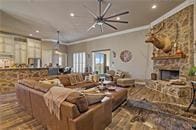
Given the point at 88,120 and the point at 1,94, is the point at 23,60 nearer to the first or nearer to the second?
the point at 1,94

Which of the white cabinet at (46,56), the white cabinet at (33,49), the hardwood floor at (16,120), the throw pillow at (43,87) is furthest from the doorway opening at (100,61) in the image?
the throw pillow at (43,87)

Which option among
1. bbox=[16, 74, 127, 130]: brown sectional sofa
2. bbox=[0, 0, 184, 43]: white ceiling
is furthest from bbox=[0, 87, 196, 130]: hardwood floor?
bbox=[0, 0, 184, 43]: white ceiling

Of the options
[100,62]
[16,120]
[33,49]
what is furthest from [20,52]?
[16,120]

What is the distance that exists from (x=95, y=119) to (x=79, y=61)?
10.2 metres

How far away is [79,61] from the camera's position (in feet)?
40.2

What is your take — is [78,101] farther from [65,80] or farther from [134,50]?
[134,50]

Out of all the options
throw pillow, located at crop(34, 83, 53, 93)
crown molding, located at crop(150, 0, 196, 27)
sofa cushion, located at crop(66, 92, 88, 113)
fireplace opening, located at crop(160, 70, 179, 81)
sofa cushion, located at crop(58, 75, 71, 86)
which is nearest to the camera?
sofa cushion, located at crop(66, 92, 88, 113)

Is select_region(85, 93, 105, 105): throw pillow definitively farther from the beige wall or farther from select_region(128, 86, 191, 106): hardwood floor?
the beige wall

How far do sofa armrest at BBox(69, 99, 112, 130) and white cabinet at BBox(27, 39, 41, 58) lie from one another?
7.72m

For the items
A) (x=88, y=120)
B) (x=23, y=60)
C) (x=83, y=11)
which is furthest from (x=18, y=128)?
(x=23, y=60)

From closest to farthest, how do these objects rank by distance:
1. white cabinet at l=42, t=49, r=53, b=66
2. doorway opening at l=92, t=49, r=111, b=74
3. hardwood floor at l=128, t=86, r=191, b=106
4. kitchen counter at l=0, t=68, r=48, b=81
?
hardwood floor at l=128, t=86, r=191, b=106
kitchen counter at l=0, t=68, r=48, b=81
white cabinet at l=42, t=49, r=53, b=66
doorway opening at l=92, t=49, r=111, b=74

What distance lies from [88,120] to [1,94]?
17.2 feet

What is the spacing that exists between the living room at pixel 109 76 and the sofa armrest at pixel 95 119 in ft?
0.04

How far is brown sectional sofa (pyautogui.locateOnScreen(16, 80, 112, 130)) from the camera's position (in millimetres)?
1892
